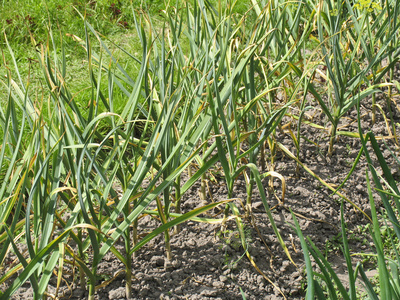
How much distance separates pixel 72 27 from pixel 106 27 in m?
0.29

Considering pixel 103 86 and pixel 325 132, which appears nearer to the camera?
pixel 325 132

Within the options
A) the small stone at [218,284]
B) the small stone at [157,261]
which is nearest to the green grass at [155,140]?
the small stone at [157,261]

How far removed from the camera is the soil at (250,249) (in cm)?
169

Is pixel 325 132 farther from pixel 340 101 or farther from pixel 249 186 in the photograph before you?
pixel 249 186

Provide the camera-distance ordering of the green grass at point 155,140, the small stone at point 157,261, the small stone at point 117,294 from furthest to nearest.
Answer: the small stone at point 157,261
the small stone at point 117,294
the green grass at point 155,140

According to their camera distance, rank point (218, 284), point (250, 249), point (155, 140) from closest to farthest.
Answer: point (155, 140), point (218, 284), point (250, 249)

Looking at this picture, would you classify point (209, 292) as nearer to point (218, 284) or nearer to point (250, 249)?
point (218, 284)

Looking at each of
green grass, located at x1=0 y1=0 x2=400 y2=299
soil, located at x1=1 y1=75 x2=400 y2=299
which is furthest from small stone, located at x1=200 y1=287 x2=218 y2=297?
green grass, located at x1=0 y1=0 x2=400 y2=299

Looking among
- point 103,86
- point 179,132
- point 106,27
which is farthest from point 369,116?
point 106,27

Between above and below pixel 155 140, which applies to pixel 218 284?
below

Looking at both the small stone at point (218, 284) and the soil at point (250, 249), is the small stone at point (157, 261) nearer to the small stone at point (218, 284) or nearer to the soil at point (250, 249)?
the soil at point (250, 249)

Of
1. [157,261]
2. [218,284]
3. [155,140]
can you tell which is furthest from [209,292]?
[155,140]

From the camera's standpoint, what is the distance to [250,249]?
6.03 feet

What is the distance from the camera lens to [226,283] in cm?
173
